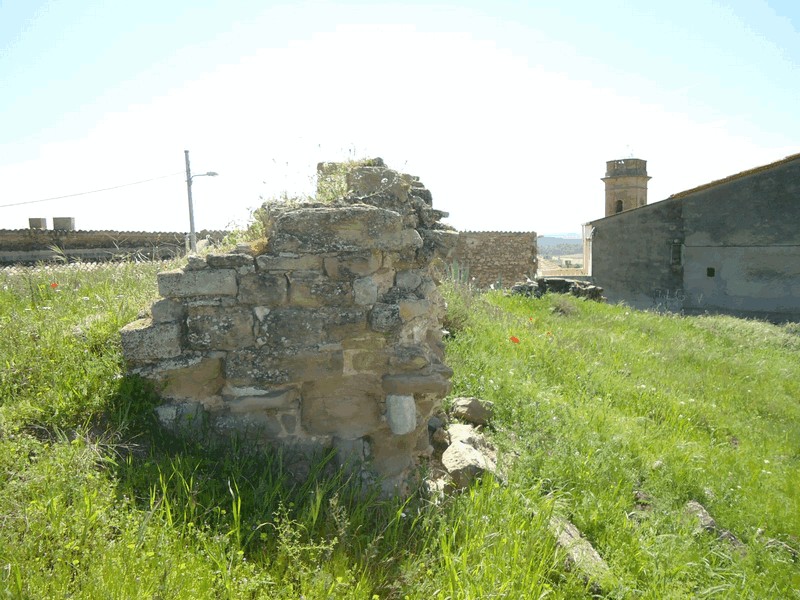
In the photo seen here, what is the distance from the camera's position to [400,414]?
3504 millimetres

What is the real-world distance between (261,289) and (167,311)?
0.57 meters

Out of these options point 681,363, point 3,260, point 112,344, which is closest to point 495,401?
point 112,344

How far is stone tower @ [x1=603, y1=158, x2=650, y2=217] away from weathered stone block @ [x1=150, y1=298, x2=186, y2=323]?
2729 cm

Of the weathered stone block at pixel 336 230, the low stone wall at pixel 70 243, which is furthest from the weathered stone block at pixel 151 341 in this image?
the low stone wall at pixel 70 243

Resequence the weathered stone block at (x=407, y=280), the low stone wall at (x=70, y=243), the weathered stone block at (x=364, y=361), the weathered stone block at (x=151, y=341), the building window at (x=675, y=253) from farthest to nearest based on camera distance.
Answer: the building window at (x=675, y=253) < the low stone wall at (x=70, y=243) < the weathered stone block at (x=407, y=280) < the weathered stone block at (x=364, y=361) < the weathered stone block at (x=151, y=341)

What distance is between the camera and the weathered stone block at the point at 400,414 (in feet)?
11.5

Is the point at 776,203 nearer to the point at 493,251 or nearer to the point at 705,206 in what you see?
the point at 705,206

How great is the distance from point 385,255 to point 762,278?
1601cm

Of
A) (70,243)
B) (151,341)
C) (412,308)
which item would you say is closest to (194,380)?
(151,341)

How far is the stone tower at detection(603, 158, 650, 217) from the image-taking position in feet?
90.0

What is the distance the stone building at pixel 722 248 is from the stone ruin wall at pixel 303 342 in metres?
15.7

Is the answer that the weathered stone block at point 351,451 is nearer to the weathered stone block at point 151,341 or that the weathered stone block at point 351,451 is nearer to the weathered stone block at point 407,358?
the weathered stone block at point 407,358

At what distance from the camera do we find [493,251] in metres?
21.1

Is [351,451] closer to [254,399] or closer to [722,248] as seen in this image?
[254,399]
